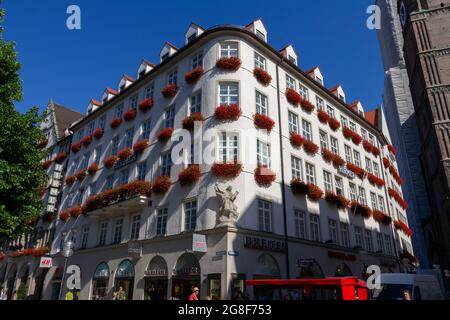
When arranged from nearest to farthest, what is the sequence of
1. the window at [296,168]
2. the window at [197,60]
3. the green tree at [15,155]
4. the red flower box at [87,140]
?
the green tree at [15,155]
the window at [296,168]
the window at [197,60]
the red flower box at [87,140]

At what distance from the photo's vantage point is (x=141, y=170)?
26.5 m

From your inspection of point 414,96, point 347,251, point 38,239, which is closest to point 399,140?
point 414,96

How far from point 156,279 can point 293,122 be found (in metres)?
15.0

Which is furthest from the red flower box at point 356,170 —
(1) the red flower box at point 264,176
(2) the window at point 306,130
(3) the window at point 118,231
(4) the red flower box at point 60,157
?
(4) the red flower box at point 60,157

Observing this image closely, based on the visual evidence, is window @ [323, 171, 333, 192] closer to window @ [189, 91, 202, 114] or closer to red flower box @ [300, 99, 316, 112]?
red flower box @ [300, 99, 316, 112]

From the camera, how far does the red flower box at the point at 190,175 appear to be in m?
21.3

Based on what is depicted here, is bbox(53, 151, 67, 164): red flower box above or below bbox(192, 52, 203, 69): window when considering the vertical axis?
below

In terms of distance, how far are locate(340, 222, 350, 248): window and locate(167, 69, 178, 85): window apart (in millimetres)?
17605

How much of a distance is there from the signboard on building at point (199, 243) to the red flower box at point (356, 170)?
17843mm

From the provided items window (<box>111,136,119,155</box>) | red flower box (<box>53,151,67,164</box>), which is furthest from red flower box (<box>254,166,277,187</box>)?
red flower box (<box>53,151,67,164</box>)

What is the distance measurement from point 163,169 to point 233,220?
7.67 meters

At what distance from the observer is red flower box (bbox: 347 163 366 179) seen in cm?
3152

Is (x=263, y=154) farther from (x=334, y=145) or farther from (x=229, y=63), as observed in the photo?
(x=334, y=145)

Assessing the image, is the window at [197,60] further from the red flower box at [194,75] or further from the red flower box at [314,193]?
the red flower box at [314,193]
